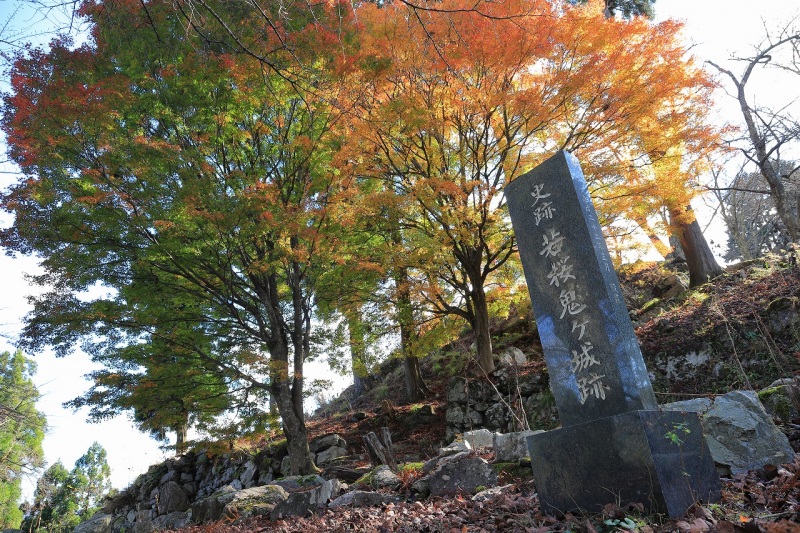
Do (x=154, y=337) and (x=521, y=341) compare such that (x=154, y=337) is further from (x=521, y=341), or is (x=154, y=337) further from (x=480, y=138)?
(x=521, y=341)

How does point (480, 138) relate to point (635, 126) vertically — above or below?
above

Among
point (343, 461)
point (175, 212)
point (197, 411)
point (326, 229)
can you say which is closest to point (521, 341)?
point (343, 461)

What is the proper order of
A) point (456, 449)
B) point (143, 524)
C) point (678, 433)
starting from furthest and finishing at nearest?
1. point (143, 524)
2. point (456, 449)
3. point (678, 433)

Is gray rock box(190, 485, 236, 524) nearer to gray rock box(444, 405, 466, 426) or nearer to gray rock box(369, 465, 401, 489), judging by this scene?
gray rock box(369, 465, 401, 489)

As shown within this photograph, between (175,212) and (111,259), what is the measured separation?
6.06 ft

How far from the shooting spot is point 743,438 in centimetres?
379

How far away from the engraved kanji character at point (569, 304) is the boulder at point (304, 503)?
3785 mm

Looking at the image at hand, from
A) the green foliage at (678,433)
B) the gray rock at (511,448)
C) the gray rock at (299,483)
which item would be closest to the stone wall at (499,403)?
the gray rock at (299,483)

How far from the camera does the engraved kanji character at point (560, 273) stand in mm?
3827

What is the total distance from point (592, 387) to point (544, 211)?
1525 millimetres

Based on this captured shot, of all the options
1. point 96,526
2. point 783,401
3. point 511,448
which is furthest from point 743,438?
point 96,526

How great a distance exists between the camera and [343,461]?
1070 cm

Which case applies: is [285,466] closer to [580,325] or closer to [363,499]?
[363,499]

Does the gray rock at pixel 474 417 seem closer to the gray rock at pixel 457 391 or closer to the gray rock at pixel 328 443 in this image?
the gray rock at pixel 457 391
